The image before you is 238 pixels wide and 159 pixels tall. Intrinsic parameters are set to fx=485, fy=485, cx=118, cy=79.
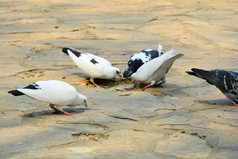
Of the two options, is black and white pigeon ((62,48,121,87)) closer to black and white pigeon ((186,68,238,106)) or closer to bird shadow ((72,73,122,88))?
bird shadow ((72,73,122,88))

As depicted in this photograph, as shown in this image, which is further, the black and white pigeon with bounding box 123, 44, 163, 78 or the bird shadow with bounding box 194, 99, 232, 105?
the black and white pigeon with bounding box 123, 44, 163, 78

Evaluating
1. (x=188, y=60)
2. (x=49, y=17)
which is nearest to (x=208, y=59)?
(x=188, y=60)

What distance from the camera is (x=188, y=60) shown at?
7.29 metres

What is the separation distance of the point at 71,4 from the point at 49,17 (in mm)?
2180

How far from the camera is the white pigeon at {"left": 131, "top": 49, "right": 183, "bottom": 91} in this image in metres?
5.51

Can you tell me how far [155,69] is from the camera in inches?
219

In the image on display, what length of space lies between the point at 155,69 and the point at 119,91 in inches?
19.3

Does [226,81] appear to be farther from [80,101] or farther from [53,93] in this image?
[53,93]

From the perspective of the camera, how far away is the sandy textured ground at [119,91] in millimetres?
3820

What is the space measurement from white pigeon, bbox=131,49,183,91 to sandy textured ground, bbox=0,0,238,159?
143mm

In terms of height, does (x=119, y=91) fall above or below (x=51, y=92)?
below

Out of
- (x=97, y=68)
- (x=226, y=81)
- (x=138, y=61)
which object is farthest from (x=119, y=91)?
(x=226, y=81)

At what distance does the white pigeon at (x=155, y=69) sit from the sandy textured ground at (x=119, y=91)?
143 mm

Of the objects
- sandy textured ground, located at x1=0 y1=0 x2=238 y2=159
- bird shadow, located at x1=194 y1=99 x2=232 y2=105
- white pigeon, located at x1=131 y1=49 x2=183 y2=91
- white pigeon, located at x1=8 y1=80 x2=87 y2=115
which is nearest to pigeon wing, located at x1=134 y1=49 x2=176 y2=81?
white pigeon, located at x1=131 y1=49 x2=183 y2=91
